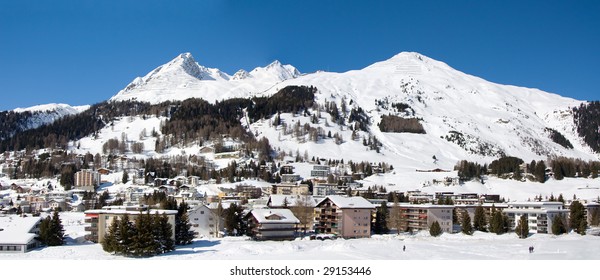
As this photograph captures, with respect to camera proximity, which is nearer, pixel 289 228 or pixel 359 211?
pixel 289 228

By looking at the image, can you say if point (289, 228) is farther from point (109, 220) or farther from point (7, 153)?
point (7, 153)

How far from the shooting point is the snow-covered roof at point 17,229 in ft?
102

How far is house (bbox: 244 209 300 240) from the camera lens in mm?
38844

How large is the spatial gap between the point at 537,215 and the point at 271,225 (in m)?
21.5

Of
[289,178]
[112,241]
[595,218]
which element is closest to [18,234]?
[112,241]

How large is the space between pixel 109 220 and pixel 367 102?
129689 mm

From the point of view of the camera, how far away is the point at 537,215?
1804 inches

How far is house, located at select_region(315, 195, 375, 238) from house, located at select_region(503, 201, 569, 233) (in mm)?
12105

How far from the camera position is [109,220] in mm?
35594

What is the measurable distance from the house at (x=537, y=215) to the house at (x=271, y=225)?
18.2m

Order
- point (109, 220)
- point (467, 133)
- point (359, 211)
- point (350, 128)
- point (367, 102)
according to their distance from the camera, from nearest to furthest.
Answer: point (109, 220)
point (359, 211)
point (350, 128)
point (467, 133)
point (367, 102)

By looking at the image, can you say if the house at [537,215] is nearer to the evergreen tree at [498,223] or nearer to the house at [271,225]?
the evergreen tree at [498,223]
